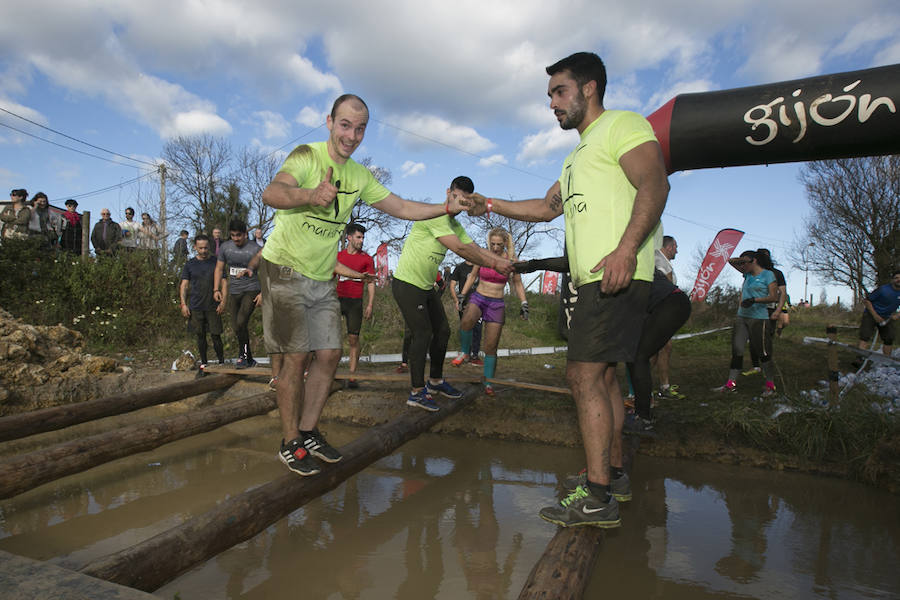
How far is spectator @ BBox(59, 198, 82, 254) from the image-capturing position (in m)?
12.0

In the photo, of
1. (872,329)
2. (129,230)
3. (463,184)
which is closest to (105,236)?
(129,230)

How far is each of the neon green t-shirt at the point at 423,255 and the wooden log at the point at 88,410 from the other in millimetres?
2669

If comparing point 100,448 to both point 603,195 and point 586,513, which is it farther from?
point 603,195

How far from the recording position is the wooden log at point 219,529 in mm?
1958

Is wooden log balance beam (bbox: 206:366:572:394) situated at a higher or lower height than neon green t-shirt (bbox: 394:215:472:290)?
lower

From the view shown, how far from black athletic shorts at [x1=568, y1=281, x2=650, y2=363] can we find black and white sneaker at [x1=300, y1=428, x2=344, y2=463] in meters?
1.51

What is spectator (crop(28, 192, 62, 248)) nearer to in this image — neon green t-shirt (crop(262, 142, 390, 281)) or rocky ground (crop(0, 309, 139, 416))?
rocky ground (crop(0, 309, 139, 416))

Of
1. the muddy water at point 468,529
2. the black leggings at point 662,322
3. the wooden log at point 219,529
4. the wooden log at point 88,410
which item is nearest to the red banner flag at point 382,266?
the wooden log at point 88,410

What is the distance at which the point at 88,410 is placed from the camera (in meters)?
4.69

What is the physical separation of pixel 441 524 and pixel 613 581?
3.47 feet

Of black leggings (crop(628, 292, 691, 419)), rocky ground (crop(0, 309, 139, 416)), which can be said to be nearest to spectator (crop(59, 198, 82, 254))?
rocky ground (crop(0, 309, 139, 416))

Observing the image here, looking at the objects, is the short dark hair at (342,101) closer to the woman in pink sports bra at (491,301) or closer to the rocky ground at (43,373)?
the woman in pink sports bra at (491,301)

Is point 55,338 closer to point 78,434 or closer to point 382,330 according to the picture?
point 78,434

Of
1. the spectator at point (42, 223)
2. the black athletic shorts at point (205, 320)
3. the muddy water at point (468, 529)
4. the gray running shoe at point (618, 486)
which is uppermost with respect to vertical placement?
the spectator at point (42, 223)
